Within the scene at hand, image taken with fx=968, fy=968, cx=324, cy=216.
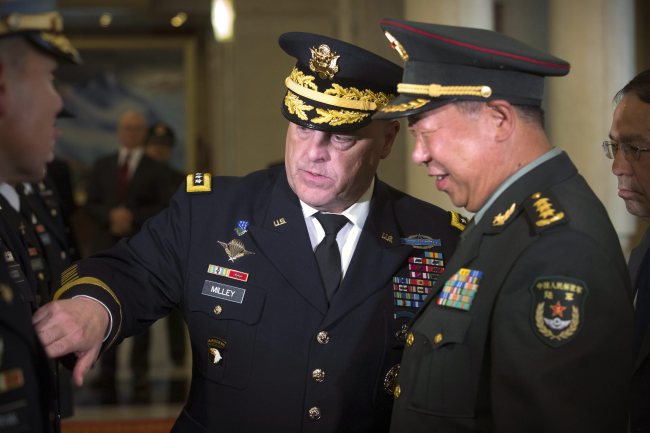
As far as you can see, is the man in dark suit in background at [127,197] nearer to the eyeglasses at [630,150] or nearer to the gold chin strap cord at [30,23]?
the eyeglasses at [630,150]

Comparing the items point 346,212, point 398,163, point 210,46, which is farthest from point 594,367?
point 210,46

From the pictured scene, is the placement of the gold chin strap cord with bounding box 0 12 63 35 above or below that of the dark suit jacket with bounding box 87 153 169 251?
above

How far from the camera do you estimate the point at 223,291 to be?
7.92 feet

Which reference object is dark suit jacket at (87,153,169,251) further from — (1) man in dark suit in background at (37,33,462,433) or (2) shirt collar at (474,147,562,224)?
(2) shirt collar at (474,147,562,224)

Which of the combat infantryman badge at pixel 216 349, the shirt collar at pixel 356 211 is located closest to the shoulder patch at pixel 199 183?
the shirt collar at pixel 356 211

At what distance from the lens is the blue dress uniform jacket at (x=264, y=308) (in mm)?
2330

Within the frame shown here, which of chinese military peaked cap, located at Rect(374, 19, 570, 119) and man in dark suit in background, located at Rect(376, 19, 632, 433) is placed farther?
chinese military peaked cap, located at Rect(374, 19, 570, 119)

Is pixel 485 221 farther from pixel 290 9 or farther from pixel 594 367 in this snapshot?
pixel 290 9

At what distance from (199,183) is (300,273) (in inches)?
15.7

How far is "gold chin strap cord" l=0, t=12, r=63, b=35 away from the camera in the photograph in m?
1.64

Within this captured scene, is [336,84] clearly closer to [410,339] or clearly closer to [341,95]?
[341,95]

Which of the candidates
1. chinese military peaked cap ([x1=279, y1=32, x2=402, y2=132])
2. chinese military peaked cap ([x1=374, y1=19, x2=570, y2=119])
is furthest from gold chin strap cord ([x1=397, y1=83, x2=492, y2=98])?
chinese military peaked cap ([x1=279, y1=32, x2=402, y2=132])

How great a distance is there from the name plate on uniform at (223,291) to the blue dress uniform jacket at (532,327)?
2.05 feet

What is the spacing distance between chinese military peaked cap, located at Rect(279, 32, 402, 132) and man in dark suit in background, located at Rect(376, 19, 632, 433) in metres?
0.48
